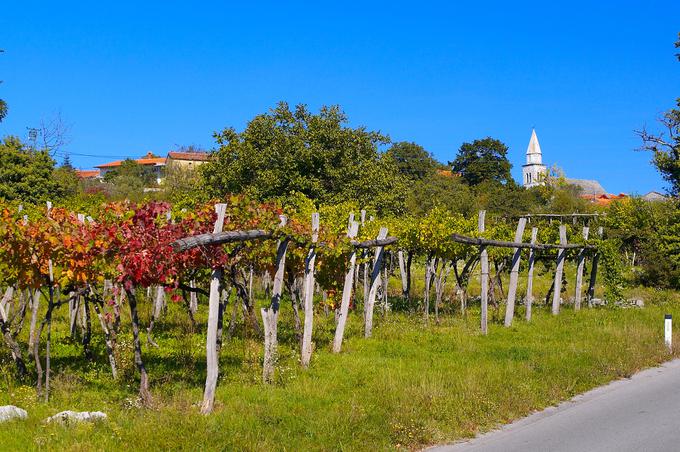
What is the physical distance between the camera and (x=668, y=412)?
9.66 meters

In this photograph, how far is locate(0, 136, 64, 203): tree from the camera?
3994 centimetres

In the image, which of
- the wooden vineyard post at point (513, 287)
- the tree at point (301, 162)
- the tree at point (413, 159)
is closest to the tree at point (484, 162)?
the tree at point (413, 159)

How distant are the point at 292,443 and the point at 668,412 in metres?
5.74

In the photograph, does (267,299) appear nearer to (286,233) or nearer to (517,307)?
(517,307)

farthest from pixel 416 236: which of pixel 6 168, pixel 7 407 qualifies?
pixel 6 168

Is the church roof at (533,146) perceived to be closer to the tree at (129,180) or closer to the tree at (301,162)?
the tree at (129,180)

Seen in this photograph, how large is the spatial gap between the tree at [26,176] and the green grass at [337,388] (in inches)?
1080

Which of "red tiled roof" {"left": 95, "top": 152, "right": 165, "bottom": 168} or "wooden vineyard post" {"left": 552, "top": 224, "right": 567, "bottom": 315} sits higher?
"red tiled roof" {"left": 95, "top": 152, "right": 165, "bottom": 168}

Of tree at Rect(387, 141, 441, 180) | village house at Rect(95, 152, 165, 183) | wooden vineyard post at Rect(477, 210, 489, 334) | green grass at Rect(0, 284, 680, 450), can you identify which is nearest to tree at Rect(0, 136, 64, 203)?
green grass at Rect(0, 284, 680, 450)

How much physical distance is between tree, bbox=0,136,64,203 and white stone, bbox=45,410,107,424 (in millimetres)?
35103

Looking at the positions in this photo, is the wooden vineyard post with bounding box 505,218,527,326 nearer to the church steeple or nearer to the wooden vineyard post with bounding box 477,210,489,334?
the wooden vineyard post with bounding box 477,210,489,334

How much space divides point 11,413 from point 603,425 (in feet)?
24.3

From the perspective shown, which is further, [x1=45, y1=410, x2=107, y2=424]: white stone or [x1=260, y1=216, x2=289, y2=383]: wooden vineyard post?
[x1=260, y1=216, x2=289, y2=383]: wooden vineyard post

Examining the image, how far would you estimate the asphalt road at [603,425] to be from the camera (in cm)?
796
